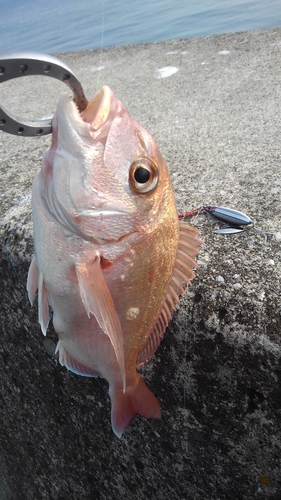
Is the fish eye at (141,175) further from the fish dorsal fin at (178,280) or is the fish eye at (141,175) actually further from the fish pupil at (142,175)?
the fish dorsal fin at (178,280)

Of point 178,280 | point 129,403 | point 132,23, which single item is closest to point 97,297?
point 178,280

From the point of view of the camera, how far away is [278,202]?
1.66 metres

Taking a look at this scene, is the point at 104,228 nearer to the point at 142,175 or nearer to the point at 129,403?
the point at 142,175

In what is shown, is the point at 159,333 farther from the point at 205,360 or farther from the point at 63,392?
the point at 63,392

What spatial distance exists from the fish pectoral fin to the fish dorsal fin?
0.57 feet

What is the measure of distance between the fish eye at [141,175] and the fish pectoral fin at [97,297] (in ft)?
0.75

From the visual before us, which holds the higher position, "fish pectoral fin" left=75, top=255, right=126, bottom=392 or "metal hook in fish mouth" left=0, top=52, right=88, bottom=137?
"metal hook in fish mouth" left=0, top=52, right=88, bottom=137

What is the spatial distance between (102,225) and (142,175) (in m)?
0.18

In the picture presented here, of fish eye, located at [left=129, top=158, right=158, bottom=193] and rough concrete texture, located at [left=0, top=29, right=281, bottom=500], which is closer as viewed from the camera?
fish eye, located at [left=129, top=158, right=158, bottom=193]

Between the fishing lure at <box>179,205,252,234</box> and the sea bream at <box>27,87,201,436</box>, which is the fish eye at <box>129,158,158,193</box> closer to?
the sea bream at <box>27,87,201,436</box>

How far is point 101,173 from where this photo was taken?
120cm

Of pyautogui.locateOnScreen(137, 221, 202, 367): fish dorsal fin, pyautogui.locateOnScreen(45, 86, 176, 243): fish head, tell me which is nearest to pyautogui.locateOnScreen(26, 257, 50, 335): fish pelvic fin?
pyautogui.locateOnScreen(45, 86, 176, 243): fish head

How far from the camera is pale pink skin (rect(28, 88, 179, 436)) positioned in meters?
1.19

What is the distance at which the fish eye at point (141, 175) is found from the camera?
120 cm
